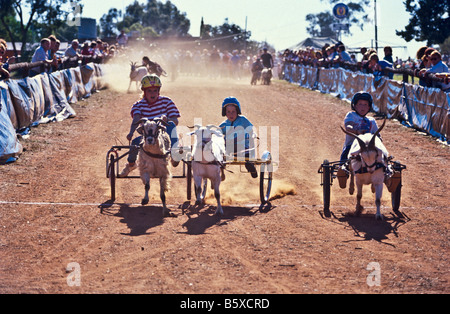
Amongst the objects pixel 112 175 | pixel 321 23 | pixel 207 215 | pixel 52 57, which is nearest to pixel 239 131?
pixel 207 215

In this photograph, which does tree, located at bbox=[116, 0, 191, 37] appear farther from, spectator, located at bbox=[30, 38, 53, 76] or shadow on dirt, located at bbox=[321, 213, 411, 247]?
shadow on dirt, located at bbox=[321, 213, 411, 247]

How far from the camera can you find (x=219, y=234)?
9.76 metres

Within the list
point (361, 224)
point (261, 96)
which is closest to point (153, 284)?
point (361, 224)

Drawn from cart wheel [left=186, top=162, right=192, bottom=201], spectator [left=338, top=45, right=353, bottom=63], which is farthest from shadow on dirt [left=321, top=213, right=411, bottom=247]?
spectator [left=338, top=45, right=353, bottom=63]

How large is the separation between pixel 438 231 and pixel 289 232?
90.8 inches

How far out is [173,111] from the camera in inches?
475

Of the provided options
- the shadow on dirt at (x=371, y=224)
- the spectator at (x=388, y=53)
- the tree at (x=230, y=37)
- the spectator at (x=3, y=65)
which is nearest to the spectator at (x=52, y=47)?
the spectator at (x=3, y=65)

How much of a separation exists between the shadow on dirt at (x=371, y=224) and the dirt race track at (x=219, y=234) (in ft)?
0.10

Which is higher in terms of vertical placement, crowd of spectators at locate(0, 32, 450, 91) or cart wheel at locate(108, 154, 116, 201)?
crowd of spectators at locate(0, 32, 450, 91)

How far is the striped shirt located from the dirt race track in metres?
0.88

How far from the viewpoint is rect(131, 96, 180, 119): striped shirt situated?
1204cm

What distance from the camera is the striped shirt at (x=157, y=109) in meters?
12.0

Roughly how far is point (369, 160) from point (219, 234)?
2.63 meters

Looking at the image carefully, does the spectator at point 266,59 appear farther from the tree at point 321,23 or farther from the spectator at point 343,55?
the tree at point 321,23
